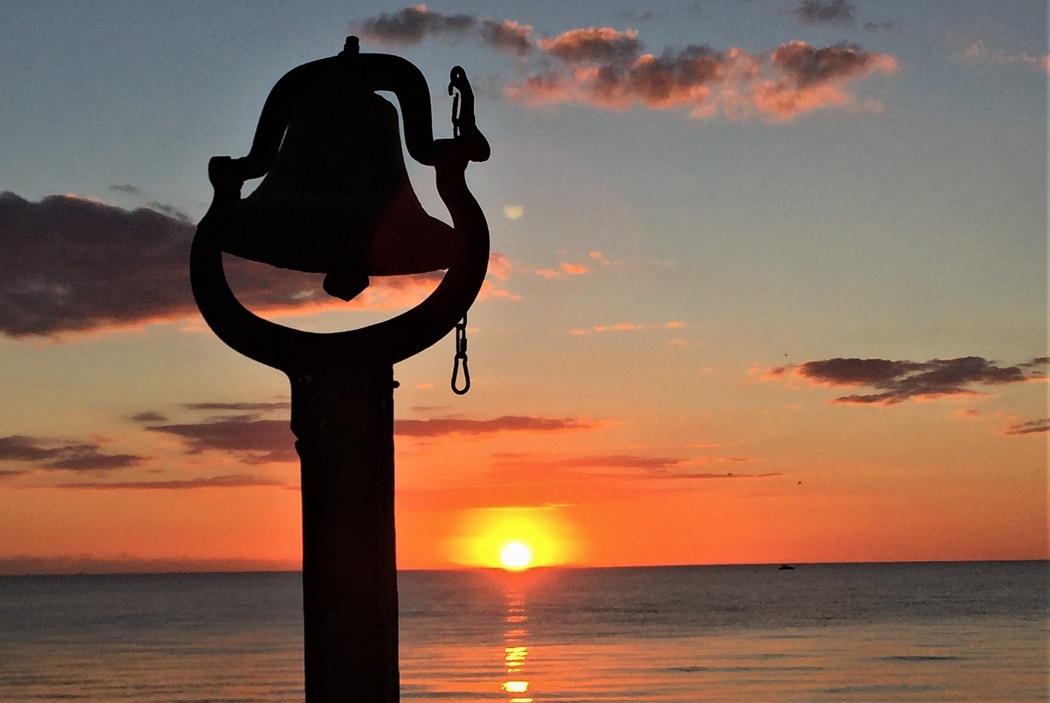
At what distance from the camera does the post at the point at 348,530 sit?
344 centimetres

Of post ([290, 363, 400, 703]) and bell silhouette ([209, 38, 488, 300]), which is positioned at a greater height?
bell silhouette ([209, 38, 488, 300])

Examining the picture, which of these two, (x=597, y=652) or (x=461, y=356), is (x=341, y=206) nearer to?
(x=461, y=356)

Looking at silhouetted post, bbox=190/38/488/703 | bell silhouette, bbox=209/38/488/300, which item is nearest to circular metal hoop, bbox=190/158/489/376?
silhouetted post, bbox=190/38/488/703

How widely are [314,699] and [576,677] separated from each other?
3159cm

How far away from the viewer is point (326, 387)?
3.54m

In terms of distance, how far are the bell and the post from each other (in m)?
0.60

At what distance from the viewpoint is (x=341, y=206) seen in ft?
13.3

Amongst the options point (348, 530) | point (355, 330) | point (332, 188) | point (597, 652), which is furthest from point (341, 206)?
point (597, 652)

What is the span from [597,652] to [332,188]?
40.1 meters

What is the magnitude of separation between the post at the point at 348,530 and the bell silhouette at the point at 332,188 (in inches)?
21.5

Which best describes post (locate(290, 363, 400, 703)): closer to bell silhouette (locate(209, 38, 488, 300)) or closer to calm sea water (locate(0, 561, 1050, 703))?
bell silhouette (locate(209, 38, 488, 300))

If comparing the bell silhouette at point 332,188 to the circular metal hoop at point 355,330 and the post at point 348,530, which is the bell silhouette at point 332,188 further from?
the post at point 348,530

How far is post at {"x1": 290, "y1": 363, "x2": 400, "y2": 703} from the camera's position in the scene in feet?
11.3

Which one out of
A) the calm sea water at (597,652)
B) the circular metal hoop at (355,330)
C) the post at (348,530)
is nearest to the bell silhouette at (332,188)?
the circular metal hoop at (355,330)
